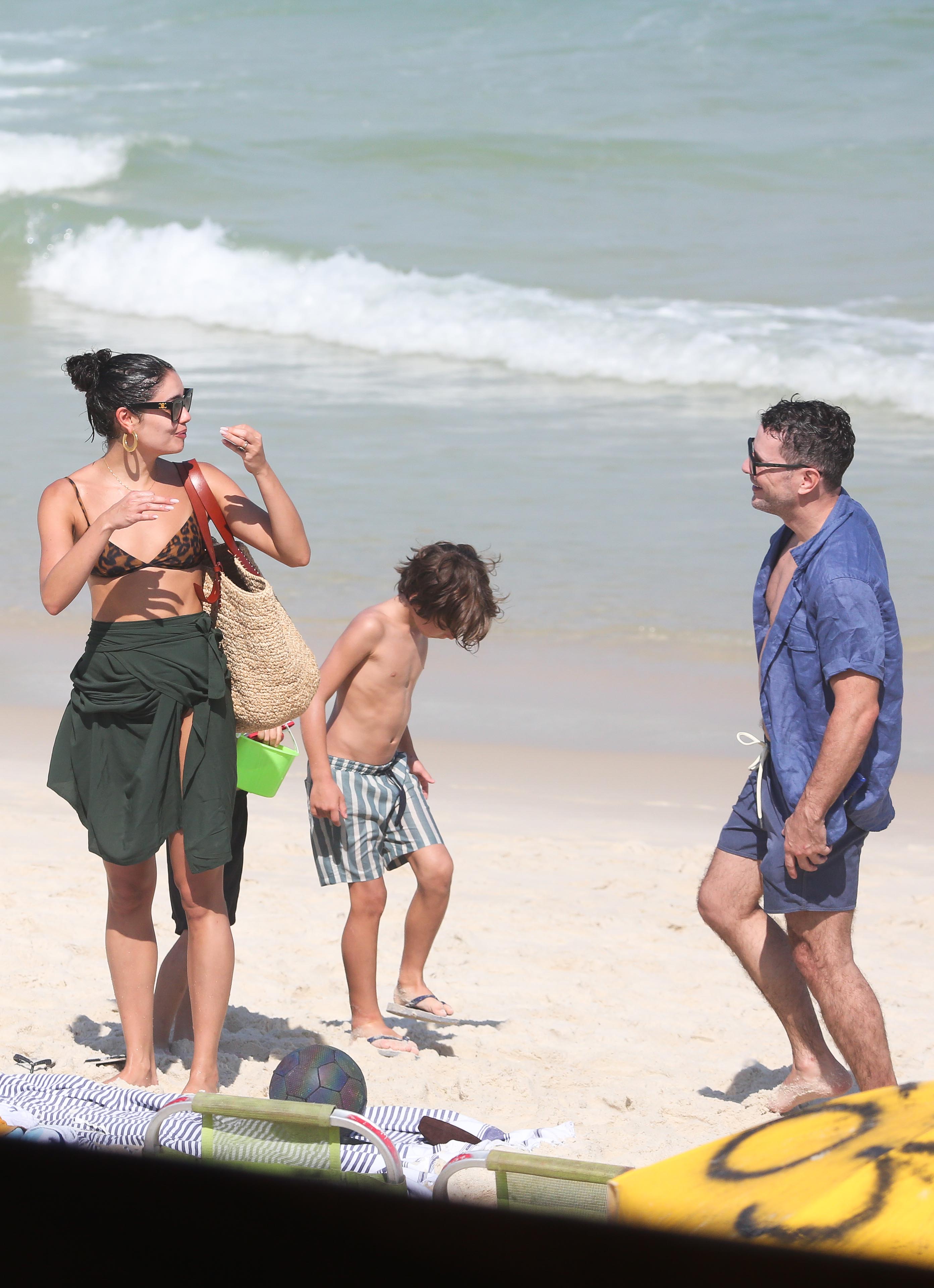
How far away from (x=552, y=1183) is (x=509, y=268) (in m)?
19.3

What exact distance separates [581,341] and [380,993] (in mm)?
13797

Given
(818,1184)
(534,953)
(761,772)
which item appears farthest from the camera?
(534,953)

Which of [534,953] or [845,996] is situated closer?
[845,996]

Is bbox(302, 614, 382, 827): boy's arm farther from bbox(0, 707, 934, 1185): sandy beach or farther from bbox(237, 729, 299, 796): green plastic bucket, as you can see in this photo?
bbox(0, 707, 934, 1185): sandy beach

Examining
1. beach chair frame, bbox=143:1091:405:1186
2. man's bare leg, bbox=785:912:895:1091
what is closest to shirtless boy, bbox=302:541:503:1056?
man's bare leg, bbox=785:912:895:1091

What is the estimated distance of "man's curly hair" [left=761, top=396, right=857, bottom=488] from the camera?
355cm

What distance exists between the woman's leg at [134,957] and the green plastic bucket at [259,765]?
0.35 meters

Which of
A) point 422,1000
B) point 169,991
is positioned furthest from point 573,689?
point 169,991

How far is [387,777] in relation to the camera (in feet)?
14.7

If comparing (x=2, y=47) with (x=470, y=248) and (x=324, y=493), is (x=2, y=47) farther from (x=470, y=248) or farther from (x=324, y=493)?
(x=324, y=493)

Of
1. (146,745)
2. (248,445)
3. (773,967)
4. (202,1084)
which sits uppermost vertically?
(248,445)

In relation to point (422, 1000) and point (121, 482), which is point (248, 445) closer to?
point (121, 482)

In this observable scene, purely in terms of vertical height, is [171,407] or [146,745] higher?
[171,407]

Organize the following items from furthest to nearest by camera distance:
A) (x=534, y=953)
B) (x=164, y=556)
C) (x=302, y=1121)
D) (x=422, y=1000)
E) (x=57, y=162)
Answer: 1. (x=57, y=162)
2. (x=534, y=953)
3. (x=422, y=1000)
4. (x=164, y=556)
5. (x=302, y=1121)
